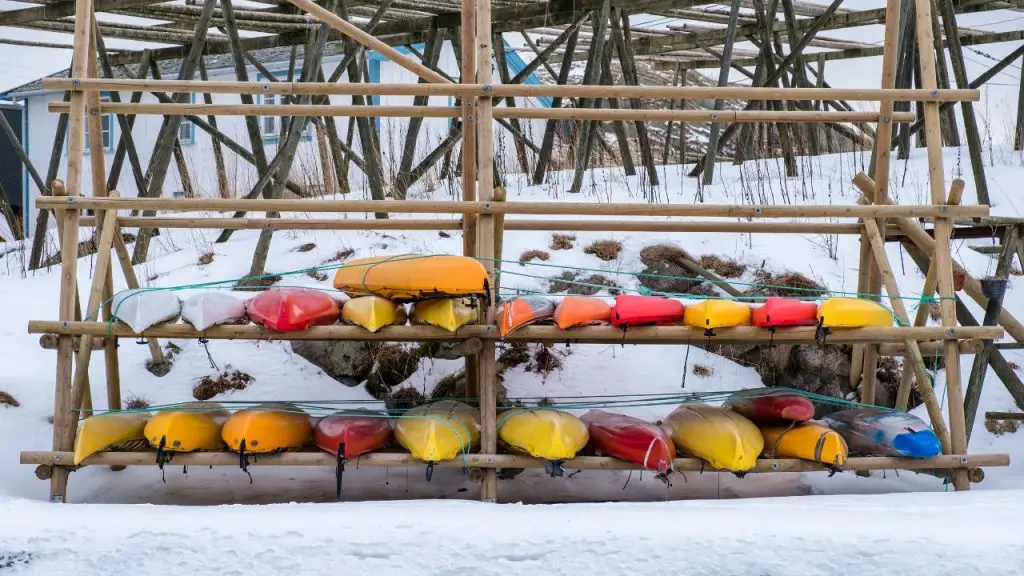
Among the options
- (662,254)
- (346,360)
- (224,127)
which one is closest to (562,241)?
(662,254)

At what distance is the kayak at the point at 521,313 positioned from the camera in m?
4.63

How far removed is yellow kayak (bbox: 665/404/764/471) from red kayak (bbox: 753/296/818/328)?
511 mm

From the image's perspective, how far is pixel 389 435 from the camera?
5016mm

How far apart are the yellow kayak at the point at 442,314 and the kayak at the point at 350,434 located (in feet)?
1.86

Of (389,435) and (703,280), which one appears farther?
(703,280)

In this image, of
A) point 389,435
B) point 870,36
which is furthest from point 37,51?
point 870,36

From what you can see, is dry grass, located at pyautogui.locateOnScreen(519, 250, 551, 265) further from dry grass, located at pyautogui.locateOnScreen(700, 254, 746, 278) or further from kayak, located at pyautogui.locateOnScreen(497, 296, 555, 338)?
kayak, located at pyautogui.locateOnScreen(497, 296, 555, 338)

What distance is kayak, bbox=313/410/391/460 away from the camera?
4.70 meters

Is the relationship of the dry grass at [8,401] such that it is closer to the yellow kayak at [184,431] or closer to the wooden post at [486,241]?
the yellow kayak at [184,431]

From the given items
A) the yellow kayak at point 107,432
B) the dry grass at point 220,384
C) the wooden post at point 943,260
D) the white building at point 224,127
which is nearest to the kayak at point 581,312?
the wooden post at point 943,260

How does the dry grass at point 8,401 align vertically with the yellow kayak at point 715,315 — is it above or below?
below

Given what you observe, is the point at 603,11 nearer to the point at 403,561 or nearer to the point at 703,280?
the point at 703,280

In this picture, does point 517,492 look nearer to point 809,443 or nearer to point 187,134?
point 809,443

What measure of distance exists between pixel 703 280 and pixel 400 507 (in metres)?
3.61
